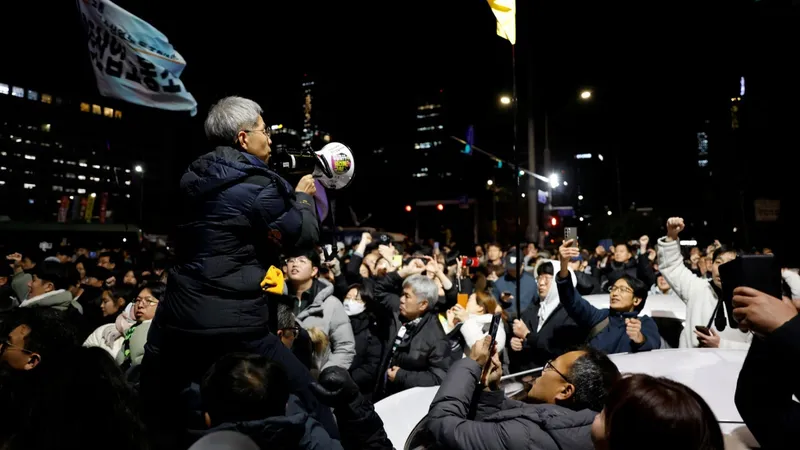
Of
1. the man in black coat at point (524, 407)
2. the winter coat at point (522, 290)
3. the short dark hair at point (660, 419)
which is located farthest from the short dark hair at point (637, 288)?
the short dark hair at point (660, 419)

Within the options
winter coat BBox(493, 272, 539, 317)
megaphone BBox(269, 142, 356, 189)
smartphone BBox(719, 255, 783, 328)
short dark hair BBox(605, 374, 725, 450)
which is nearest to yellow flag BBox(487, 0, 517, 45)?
winter coat BBox(493, 272, 539, 317)

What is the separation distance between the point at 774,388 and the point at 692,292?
13.7ft

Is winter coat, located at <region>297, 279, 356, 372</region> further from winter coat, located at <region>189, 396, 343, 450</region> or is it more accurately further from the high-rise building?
the high-rise building

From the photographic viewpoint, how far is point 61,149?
106938 mm

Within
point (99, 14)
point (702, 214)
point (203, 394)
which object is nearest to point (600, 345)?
point (203, 394)

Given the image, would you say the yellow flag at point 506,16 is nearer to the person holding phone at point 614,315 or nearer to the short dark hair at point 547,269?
the short dark hair at point 547,269

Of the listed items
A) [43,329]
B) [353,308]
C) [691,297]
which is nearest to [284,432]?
[43,329]

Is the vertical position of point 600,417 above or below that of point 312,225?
below

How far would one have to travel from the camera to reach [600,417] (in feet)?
5.77

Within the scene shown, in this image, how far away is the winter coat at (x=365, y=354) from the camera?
17.5 ft

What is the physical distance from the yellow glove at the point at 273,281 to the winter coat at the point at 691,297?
364 centimetres

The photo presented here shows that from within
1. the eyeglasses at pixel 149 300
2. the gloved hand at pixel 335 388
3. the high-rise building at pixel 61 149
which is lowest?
the gloved hand at pixel 335 388

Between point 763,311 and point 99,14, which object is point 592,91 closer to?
point 99,14

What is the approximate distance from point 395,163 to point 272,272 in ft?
299
